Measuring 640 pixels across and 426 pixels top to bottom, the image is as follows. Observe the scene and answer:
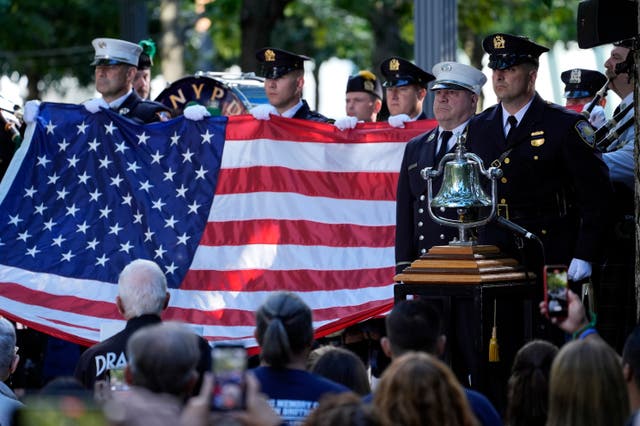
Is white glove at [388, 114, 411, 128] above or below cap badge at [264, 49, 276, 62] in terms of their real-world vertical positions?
below

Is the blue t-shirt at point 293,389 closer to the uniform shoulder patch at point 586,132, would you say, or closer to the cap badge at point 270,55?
the uniform shoulder patch at point 586,132

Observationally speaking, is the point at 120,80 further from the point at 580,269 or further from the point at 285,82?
the point at 580,269

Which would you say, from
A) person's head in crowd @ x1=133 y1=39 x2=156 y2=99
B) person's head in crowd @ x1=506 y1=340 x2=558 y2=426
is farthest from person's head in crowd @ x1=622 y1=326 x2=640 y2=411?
person's head in crowd @ x1=133 y1=39 x2=156 y2=99


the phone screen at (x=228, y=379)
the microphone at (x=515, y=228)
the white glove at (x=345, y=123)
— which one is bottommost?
the phone screen at (x=228, y=379)

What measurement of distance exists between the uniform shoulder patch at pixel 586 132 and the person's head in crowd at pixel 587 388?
132 inches

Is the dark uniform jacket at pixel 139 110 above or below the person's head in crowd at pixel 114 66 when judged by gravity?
below

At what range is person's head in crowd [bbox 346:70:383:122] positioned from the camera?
39.8 ft

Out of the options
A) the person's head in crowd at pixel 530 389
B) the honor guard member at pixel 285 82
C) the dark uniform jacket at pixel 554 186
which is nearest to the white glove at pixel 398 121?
the honor guard member at pixel 285 82

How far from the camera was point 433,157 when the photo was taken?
9039mm

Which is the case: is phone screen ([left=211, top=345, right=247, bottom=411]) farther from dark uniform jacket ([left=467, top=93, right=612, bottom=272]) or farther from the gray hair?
dark uniform jacket ([left=467, top=93, right=612, bottom=272])

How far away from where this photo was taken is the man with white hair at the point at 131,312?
22.6 ft

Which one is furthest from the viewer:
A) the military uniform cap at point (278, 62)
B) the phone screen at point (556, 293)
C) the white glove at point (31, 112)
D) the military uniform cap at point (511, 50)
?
the military uniform cap at point (278, 62)

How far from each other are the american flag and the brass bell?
1972mm

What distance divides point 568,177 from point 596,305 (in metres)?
0.88
